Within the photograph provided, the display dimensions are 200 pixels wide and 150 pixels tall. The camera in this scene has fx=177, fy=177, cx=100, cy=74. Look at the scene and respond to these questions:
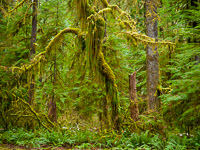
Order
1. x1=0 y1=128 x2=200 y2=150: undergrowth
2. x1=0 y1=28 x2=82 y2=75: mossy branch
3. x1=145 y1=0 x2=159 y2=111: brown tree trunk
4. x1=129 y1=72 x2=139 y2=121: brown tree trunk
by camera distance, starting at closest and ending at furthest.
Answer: x1=0 y1=128 x2=200 y2=150: undergrowth → x1=0 y1=28 x2=82 y2=75: mossy branch → x1=129 y1=72 x2=139 y2=121: brown tree trunk → x1=145 y1=0 x2=159 y2=111: brown tree trunk

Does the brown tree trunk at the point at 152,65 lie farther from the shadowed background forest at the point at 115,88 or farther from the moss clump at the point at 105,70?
the moss clump at the point at 105,70

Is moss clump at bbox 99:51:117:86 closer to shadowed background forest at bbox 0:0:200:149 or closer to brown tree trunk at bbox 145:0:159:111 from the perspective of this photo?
shadowed background forest at bbox 0:0:200:149

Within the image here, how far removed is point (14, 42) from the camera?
12.9m

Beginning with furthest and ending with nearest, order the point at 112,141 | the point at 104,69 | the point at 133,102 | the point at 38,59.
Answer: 1. the point at 133,102
2. the point at 38,59
3. the point at 104,69
4. the point at 112,141

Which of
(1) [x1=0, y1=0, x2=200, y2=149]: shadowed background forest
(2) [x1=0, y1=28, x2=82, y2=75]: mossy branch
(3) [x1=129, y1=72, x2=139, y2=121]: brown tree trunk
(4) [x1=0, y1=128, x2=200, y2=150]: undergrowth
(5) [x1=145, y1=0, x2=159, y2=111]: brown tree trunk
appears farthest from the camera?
(5) [x1=145, y1=0, x2=159, y2=111]: brown tree trunk

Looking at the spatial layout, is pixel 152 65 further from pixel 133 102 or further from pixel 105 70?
pixel 105 70

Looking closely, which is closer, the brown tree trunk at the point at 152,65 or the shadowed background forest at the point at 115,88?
the shadowed background forest at the point at 115,88

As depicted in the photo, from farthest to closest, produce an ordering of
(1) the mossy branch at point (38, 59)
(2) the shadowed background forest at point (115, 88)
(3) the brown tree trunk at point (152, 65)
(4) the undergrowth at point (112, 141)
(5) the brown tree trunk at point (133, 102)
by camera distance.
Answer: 1. (3) the brown tree trunk at point (152, 65)
2. (5) the brown tree trunk at point (133, 102)
3. (1) the mossy branch at point (38, 59)
4. (2) the shadowed background forest at point (115, 88)
5. (4) the undergrowth at point (112, 141)

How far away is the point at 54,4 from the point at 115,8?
4777 millimetres

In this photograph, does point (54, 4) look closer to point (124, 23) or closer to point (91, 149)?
point (124, 23)

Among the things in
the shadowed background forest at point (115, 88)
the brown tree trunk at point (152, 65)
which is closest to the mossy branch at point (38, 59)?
the shadowed background forest at point (115, 88)

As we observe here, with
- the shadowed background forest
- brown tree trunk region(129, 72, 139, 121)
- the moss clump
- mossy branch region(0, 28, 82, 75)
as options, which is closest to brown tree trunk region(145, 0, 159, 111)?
the shadowed background forest

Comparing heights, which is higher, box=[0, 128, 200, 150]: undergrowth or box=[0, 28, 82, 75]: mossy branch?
box=[0, 28, 82, 75]: mossy branch

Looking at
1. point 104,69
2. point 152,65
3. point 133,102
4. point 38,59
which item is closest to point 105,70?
point 104,69
